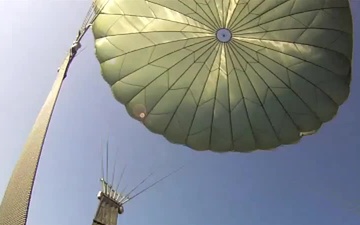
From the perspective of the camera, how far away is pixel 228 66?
12547 mm

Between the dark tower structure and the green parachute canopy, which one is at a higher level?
the green parachute canopy

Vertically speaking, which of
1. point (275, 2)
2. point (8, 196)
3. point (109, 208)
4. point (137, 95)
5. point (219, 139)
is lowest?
point (8, 196)

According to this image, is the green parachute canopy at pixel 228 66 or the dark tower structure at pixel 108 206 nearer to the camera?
the dark tower structure at pixel 108 206

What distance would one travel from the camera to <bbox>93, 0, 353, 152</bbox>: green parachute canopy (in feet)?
38.3

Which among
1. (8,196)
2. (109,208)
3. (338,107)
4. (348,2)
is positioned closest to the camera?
(8,196)

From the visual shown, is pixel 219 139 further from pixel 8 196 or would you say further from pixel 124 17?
pixel 8 196

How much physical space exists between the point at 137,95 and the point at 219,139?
3.00 m

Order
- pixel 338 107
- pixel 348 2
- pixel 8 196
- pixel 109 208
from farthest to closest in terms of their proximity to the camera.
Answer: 1. pixel 338 107
2. pixel 348 2
3. pixel 109 208
4. pixel 8 196

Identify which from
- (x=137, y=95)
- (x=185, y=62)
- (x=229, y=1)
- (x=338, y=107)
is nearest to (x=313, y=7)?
(x=229, y=1)

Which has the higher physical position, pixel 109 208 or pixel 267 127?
pixel 267 127

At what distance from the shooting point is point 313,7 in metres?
11.5

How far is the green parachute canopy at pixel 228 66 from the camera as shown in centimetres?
1169

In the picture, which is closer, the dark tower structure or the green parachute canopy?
the dark tower structure

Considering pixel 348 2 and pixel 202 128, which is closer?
pixel 348 2
